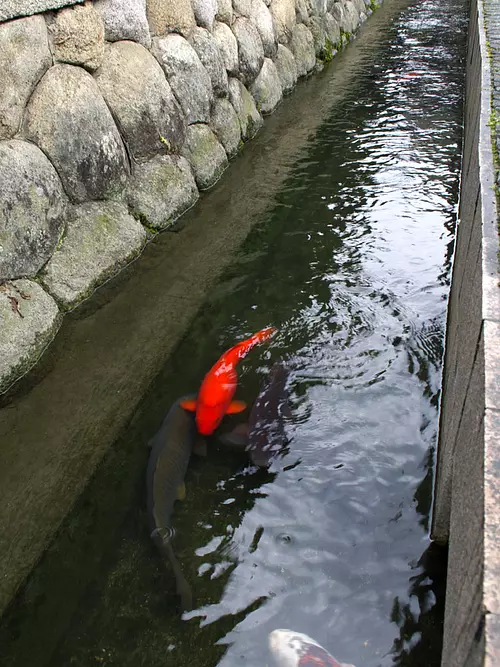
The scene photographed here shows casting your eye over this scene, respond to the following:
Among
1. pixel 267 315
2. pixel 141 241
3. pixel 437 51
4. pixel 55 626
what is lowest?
pixel 55 626

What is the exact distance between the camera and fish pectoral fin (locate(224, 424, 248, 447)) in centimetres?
401

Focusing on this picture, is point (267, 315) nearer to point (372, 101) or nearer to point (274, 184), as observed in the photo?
point (274, 184)

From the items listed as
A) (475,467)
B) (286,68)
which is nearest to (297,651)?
(475,467)

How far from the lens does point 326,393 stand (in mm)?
4438

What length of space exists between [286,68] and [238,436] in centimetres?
917

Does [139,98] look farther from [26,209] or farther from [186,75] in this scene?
[26,209]

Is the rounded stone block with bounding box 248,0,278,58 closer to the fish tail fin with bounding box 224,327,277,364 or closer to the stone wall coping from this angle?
the stone wall coping

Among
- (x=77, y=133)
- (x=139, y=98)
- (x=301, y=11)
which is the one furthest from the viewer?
(x=301, y=11)

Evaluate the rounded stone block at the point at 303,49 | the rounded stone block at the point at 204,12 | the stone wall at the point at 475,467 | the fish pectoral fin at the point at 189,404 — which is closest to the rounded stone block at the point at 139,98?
the rounded stone block at the point at 204,12

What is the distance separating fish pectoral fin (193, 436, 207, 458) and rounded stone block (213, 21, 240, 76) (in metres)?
6.30

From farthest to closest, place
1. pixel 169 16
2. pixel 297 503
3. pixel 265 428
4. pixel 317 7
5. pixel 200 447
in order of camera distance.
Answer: pixel 317 7 < pixel 169 16 < pixel 265 428 < pixel 200 447 < pixel 297 503

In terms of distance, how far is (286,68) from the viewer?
11258 millimetres

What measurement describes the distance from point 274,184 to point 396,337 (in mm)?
3745

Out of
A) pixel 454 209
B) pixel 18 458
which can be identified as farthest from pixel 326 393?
pixel 454 209
